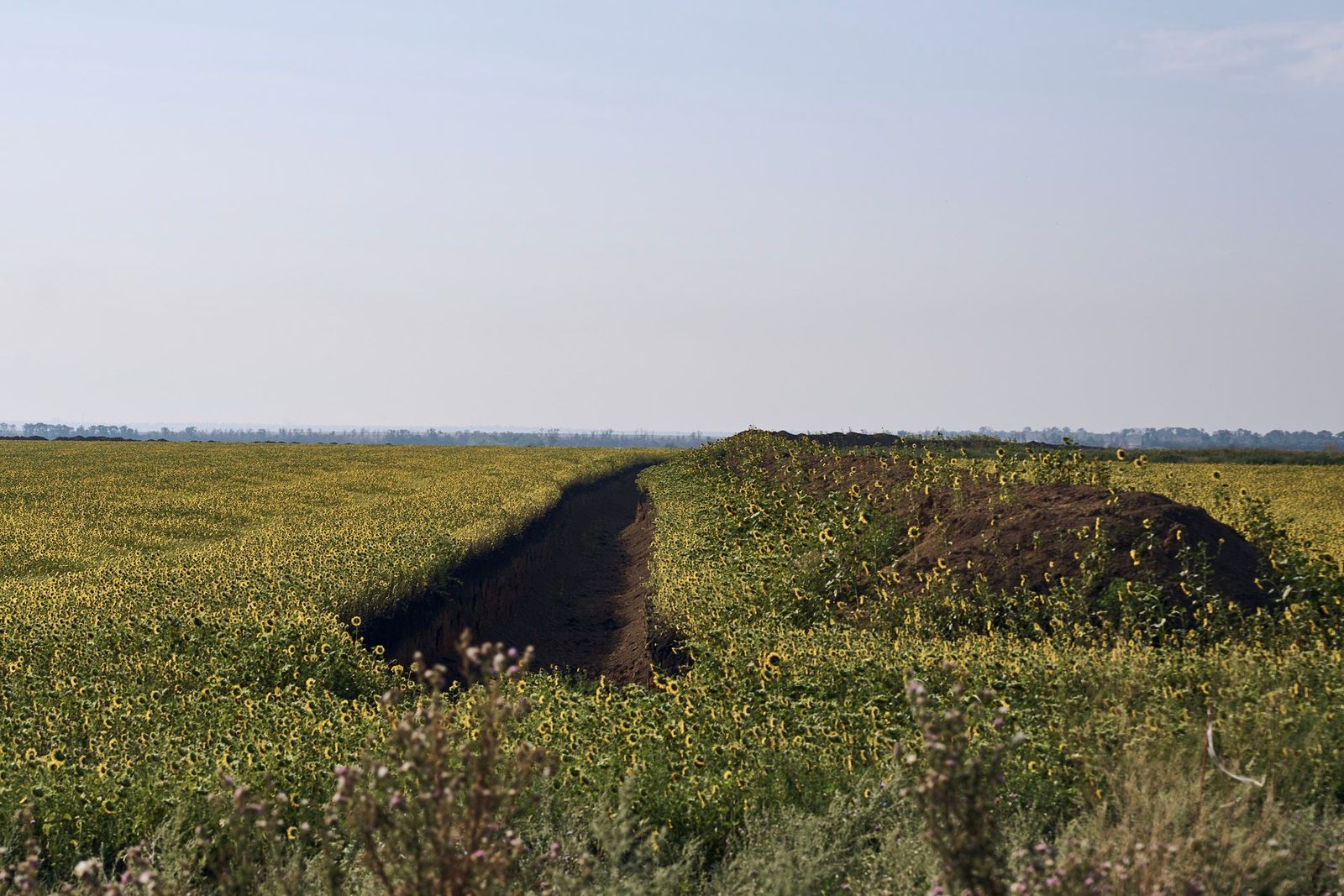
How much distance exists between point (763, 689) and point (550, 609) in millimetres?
9558

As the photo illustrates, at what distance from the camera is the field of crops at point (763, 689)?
508cm

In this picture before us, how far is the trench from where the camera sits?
40.3 ft

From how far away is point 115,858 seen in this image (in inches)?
220

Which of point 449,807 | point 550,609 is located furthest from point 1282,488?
point 449,807

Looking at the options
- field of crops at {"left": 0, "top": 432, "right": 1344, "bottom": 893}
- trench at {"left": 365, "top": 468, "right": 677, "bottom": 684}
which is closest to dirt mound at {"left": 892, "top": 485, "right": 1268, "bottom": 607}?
field of crops at {"left": 0, "top": 432, "right": 1344, "bottom": 893}

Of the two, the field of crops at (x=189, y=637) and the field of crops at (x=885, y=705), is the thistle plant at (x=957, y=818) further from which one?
the field of crops at (x=189, y=637)

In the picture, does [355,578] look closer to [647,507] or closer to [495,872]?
[495,872]

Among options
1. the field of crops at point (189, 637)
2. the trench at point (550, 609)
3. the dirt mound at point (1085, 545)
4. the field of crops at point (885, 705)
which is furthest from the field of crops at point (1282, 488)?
the field of crops at point (189, 637)

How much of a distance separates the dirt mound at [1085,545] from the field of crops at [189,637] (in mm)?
5749

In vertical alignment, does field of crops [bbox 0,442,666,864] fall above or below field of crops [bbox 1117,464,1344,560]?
below

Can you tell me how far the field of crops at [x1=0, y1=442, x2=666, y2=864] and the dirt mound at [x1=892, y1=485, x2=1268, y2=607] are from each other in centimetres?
575

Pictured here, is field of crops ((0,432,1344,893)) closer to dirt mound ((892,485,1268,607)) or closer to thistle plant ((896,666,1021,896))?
dirt mound ((892,485,1268,607))

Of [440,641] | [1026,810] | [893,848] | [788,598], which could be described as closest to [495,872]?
[893,848]

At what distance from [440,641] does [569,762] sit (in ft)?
25.6
